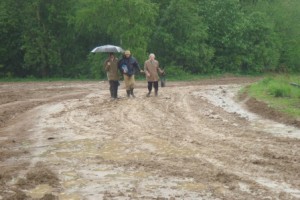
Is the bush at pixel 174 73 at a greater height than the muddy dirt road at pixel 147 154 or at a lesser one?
greater

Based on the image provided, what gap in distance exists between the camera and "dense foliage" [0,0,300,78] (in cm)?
3644

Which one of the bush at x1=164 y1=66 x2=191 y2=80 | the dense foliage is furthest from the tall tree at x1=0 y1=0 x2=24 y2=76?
the bush at x1=164 y1=66 x2=191 y2=80

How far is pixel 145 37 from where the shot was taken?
36.4 meters

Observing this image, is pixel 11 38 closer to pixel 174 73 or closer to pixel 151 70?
pixel 174 73

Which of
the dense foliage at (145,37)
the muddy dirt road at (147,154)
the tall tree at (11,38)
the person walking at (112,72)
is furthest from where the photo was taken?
the tall tree at (11,38)

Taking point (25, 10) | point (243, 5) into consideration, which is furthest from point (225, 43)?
point (25, 10)

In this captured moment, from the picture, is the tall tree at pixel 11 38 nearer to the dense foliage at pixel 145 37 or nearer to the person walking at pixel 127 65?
the dense foliage at pixel 145 37

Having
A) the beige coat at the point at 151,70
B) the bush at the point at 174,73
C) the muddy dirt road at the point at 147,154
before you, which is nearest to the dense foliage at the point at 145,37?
the bush at the point at 174,73

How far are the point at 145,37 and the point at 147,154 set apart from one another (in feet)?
90.6

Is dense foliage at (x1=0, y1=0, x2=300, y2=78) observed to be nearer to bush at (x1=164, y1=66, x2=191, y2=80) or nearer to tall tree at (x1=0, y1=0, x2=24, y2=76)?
tall tree at (x1=0, y1=0, x2=24, y2=76)

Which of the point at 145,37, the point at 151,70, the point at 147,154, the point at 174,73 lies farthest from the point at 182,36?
the point at 147,154

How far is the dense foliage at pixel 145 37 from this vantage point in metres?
36.4

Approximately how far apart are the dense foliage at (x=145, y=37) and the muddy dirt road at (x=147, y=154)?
20.5m

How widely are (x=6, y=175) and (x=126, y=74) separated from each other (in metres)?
12.0
